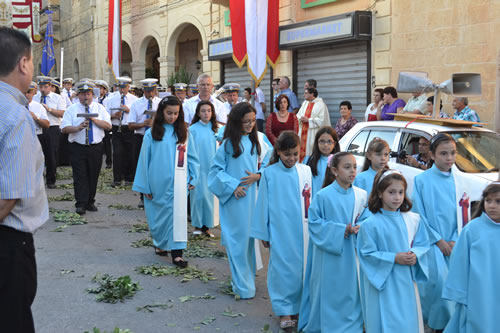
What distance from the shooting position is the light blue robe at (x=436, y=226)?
5.05 m

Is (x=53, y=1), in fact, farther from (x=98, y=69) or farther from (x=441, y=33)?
(x=441, y=33)

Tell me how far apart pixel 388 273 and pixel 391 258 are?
105 mm

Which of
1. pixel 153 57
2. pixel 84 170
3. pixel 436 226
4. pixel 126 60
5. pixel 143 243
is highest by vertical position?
pixel 126 60

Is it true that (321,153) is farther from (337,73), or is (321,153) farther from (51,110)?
(337,73)

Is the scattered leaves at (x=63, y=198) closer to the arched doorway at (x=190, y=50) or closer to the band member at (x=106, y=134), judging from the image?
the band member at (x=106, y=134)

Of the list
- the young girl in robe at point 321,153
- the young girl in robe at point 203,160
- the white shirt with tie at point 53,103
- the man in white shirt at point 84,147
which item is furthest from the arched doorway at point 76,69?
the young girl in robe at point 321,153

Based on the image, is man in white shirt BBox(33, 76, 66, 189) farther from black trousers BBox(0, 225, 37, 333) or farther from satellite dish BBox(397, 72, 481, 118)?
black trousers BBox(0, 225, 37, 333)

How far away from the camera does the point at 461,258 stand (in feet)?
13.5

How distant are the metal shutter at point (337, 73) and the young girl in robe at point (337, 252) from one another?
9.68 m

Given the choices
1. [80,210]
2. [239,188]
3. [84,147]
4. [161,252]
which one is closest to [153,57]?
[84,147]

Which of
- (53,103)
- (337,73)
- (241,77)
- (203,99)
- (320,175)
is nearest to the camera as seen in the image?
(320,175)

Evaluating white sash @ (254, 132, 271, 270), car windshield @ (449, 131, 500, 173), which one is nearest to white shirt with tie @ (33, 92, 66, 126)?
white sash @ (254, 132, 271, 270)

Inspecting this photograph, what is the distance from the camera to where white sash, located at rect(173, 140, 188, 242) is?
6.92 metres

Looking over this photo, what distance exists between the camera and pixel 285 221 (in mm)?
5316
